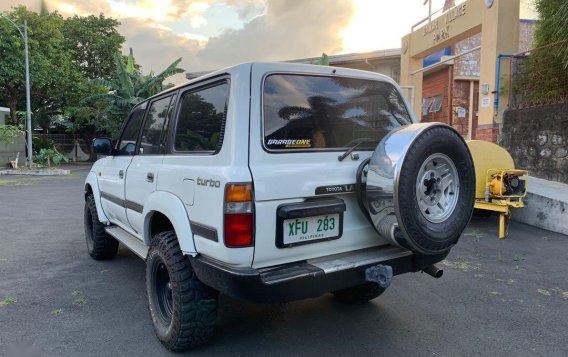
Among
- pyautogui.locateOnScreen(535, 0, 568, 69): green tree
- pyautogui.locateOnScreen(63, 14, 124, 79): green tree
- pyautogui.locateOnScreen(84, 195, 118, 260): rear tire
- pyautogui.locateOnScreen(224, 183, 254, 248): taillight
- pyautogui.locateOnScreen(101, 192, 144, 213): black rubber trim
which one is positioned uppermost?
pyautogui.locateOnScreen(63, 14, 124, 79): green tree

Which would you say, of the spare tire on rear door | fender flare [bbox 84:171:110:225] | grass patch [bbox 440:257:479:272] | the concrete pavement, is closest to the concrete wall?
the concrete pavement

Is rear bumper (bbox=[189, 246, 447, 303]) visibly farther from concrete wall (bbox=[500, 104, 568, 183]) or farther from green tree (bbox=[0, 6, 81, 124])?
green tree (bbox=[0, 6, 81, 124])

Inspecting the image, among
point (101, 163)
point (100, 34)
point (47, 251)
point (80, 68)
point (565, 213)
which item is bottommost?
point (47, 251)

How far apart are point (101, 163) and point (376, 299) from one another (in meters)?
3.33

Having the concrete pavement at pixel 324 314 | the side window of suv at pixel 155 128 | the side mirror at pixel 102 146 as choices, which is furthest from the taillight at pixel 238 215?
the side mirror at pixel 102 146

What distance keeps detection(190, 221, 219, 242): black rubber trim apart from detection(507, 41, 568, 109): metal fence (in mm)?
7518

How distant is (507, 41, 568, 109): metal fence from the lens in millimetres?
7961

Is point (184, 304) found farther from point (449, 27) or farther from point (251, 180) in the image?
point (449, 27)

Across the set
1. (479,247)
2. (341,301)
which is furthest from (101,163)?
(479,247)

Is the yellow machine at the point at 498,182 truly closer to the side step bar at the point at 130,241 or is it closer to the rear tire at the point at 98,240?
the side step bar at the point at 130,241

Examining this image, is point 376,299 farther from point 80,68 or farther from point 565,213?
point 80,68

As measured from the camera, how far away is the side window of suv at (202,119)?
285 centimetres

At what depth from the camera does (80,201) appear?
10641 mm

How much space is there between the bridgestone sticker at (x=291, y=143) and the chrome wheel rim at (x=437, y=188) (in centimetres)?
74
